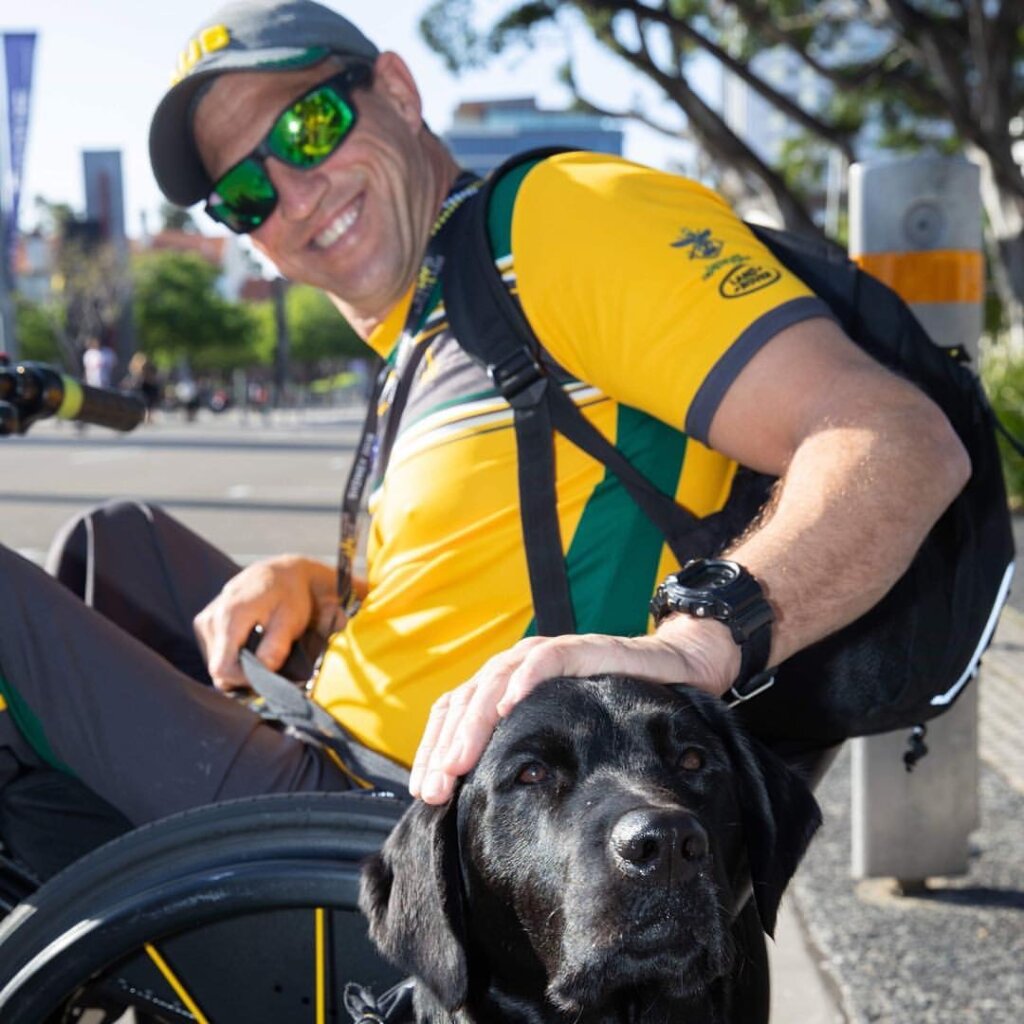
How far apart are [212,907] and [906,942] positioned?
226 cm

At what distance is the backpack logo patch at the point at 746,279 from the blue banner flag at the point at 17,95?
31137mm

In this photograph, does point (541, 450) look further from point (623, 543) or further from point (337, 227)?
point (337, 227)

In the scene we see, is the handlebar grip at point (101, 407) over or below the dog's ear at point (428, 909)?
over

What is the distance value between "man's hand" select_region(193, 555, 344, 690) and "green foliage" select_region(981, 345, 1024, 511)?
9250 millimetres

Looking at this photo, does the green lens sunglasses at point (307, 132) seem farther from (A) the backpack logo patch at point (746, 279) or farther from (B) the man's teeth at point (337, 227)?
(A) the backpack logo patch at point (746, 279)

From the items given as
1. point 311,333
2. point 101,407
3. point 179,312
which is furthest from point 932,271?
point 311,333

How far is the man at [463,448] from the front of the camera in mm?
1812

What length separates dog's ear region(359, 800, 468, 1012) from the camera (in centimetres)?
168

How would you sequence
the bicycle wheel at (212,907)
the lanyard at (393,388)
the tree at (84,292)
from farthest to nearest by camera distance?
1. the tree at (84,292)
2. the lanyard at (393,388)
3. the bicycle wheel at (212,907)

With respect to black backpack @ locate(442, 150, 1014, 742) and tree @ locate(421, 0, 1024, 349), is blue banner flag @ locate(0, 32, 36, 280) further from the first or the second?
black backpack @ locate(442, 150, 1014, 742)

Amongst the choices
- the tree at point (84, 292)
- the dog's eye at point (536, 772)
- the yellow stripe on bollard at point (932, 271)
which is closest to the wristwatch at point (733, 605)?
the dog's eye at point (536, 772)

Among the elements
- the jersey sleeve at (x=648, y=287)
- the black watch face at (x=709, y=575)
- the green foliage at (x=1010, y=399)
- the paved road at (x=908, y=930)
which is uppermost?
the jersey sleeve at (x=648, y=287)

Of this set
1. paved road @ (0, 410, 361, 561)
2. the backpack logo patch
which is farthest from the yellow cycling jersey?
paved road @ (0, 410, 361, 561)

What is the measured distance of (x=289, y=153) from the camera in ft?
8.43
